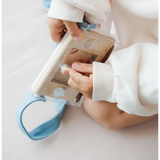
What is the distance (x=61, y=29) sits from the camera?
0.39 meters

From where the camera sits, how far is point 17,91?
56cm

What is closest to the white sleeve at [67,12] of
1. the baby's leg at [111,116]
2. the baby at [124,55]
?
the baby at [124,55]

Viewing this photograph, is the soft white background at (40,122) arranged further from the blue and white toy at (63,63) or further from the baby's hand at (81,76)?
the baby's hand at (81,76)

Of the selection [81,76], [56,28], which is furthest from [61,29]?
[81,76]

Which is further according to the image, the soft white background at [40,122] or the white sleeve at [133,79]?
the soft white background at [40,122]

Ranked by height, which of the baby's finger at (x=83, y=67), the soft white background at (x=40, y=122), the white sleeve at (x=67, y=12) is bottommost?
the soft white background at (x=40, y=122)

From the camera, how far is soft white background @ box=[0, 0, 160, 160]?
0.52 metres

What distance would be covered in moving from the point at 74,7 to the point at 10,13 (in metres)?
0.41

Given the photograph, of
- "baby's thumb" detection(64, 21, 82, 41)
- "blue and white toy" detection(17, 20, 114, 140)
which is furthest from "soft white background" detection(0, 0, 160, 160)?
"baby's thumb" detection(64, 21, 82, 41)

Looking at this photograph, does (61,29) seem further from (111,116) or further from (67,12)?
(111,116)

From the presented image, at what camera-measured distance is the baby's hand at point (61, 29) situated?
0.34 m

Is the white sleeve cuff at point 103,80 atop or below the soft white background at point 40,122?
atop

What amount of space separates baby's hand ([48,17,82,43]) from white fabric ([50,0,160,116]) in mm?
33

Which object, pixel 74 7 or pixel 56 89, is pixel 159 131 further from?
pixel 74 7
